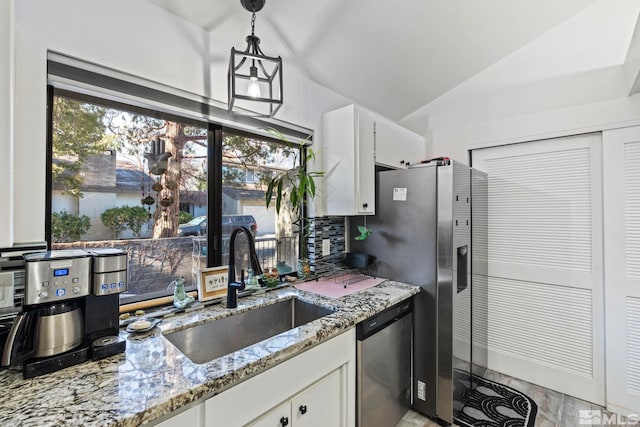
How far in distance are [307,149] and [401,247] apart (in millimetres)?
1022

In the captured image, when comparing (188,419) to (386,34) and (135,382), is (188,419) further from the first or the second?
(386,34)

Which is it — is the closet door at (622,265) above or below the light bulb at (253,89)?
below

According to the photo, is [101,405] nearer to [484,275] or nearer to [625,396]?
[484,275]

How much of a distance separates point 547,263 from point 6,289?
329cm

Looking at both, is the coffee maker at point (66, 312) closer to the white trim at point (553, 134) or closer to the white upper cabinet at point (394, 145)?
the white upper cabinet at point (394, 145)

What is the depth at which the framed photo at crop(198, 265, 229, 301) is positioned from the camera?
59.7 inches

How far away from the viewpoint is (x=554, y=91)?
224 centimetres

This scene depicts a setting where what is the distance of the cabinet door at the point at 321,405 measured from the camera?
119 cm

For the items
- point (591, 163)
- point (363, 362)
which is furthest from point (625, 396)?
point (363, 362)

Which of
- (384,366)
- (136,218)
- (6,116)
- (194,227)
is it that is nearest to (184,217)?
(194,227)

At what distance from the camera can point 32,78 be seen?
107 centimetres

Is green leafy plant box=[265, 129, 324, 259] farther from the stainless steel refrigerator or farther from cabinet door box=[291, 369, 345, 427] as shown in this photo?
cabinet door box=[291, 369, 345, 427]

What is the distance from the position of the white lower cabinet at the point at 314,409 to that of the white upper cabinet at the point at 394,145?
1549 mm

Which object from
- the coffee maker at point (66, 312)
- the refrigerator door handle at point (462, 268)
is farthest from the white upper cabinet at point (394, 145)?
the coffee maker at point (66, 312)
